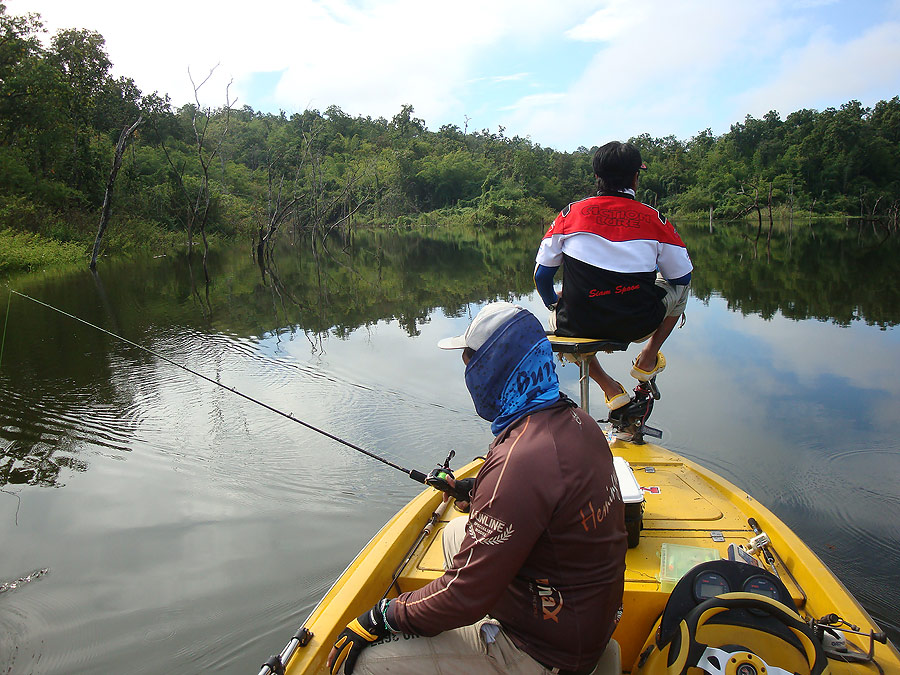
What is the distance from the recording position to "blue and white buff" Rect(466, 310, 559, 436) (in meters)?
1.78

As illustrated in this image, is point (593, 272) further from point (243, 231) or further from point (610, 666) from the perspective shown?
point (243, 231)

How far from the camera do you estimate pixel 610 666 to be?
187cm

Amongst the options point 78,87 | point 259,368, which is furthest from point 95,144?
point 259,368

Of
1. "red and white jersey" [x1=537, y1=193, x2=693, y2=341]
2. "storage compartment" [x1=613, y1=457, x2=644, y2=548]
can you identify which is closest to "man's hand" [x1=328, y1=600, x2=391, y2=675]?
"storage compartment" [x1=613, y1=457, x2=644, y2=548]

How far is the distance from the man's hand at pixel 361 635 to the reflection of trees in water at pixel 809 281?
10774 mm

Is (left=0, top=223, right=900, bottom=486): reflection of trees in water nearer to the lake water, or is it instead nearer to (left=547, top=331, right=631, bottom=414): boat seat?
the lake water

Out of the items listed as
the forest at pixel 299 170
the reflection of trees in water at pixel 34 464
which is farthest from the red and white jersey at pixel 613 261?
the forest at pixel 299 170

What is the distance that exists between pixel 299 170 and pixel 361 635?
2778 centimetres

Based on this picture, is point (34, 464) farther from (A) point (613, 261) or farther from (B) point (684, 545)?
(B) point (684, 545)

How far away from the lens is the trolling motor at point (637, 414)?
156 inches

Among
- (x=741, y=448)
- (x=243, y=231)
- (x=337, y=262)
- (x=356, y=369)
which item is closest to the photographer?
(x=741, y=448)

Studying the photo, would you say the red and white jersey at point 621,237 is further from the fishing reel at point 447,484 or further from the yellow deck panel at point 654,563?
Answer: the fishing reel at point 447,484

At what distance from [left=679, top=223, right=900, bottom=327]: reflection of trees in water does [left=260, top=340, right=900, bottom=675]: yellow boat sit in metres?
9.02

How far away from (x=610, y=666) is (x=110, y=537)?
3.82 m
